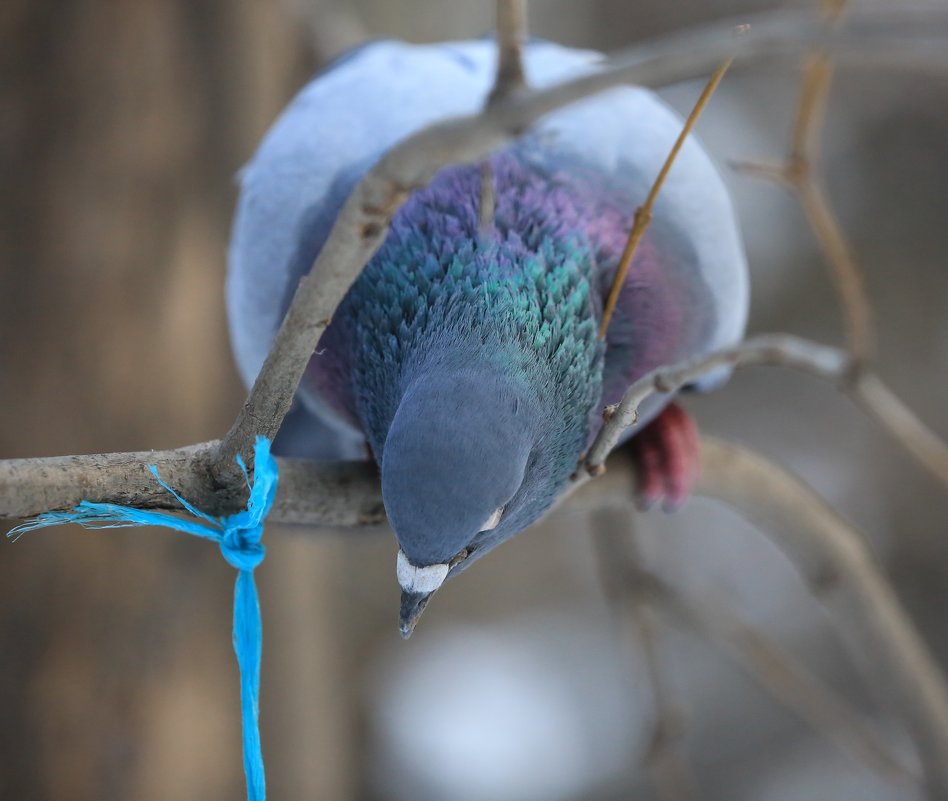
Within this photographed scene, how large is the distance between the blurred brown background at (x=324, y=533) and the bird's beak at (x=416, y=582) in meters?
1.61

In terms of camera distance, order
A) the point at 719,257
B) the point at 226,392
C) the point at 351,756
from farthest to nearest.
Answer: the point at 351,756 → the point at 226,392 → the point at 719,257

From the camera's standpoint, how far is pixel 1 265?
2674 millimetres

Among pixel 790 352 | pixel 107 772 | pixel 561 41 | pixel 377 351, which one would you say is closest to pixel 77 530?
pixel 107 772

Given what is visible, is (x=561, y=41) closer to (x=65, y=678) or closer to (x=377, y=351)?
(x=65, y=678)

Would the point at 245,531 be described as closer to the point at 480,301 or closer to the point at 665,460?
the point at 480,301

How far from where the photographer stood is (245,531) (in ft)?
3.54

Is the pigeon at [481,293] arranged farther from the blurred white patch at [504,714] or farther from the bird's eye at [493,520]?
the blurred white patch at [504,714]

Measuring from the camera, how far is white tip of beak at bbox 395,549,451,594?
40.8 inches

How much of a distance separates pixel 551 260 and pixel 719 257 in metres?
0.43

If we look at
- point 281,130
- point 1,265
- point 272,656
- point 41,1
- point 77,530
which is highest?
point 41,1

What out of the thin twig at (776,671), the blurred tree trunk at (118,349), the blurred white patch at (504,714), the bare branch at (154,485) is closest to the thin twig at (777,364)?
the bare branch at (154,485)

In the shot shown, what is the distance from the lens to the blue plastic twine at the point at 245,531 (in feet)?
3.24

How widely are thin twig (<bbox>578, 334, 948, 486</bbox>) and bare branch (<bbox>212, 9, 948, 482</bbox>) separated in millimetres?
347

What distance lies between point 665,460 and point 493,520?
2.71ft
